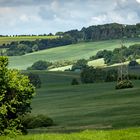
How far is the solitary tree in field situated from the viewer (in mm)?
53653

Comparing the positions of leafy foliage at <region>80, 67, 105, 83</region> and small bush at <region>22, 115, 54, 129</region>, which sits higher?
small bush at <region>22, 115, 54, 129</region>

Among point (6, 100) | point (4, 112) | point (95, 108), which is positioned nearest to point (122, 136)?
point (4, 112)

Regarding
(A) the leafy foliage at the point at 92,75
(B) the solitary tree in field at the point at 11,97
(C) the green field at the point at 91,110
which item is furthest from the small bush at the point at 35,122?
(A) the leafy foliage at the point at 92,75

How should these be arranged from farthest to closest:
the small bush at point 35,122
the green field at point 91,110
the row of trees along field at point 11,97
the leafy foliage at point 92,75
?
the leafy foliage at point 92,75 < the small bush at point 35,122 < the green field at point 91,110 < the row of trees along field at point 11,97

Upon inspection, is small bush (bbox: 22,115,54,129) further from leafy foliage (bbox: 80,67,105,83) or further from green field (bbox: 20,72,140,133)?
leafy foliage (bbox: 80,67,105,83)

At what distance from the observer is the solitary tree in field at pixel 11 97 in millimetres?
53653

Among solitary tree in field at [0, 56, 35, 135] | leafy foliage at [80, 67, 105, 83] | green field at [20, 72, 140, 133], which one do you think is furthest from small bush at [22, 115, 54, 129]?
leafy foliage at [80, 67, 105, 83]

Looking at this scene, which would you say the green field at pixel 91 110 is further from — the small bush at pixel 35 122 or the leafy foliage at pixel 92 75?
the leafy foliage at pixel 92 75

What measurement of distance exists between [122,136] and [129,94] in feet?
270

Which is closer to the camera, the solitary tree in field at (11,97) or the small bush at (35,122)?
the solitary tree in field at (11,97)

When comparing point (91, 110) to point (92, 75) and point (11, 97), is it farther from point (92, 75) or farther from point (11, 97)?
point (92, 75)

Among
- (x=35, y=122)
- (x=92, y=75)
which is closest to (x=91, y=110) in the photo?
(x=35, y=122)

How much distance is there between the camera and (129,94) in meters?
114

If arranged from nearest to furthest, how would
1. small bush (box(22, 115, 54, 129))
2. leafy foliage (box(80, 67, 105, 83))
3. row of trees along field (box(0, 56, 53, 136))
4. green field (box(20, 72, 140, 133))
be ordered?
row of trees along field (box(0, 56, 53, 136)) < green field (box(20, 72, 140, 133)) < small bush (box(22, 115, 54, 129)) < leafy foliage (box(80, 67, 105, 83))
